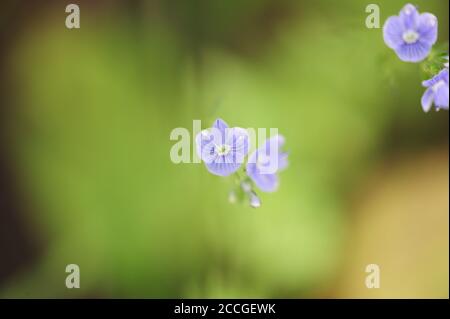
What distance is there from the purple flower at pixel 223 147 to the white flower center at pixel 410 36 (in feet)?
0.76

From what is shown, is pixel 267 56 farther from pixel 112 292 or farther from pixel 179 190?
pixel 112 292

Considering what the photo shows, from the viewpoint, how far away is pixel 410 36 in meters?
0.70

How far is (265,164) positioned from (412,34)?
0.26 metres

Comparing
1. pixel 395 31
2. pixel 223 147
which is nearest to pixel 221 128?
pixel 223 147

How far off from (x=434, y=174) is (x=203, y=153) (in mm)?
674

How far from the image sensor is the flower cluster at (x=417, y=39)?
69 cm

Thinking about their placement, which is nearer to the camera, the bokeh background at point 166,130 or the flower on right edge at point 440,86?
the flower on right edge at point 440,86

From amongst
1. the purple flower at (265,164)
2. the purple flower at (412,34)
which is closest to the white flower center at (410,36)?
the purple flower at (412,34)

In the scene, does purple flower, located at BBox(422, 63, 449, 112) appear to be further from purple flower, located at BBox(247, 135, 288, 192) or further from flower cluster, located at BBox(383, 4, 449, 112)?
purple flower, located at BBox(247, 135, 288, 192)

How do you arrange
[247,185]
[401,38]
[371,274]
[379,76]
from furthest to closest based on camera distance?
[371,274] → [379,76] → [247,185] → [401,38]

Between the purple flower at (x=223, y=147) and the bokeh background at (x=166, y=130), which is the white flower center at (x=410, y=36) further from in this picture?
the bokeh background at (x=166, y=130)

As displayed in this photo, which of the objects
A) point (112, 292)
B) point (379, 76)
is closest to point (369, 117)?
point (379, 76)

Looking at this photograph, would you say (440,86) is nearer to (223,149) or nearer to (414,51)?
(414,51)

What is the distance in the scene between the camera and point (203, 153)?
72cm
